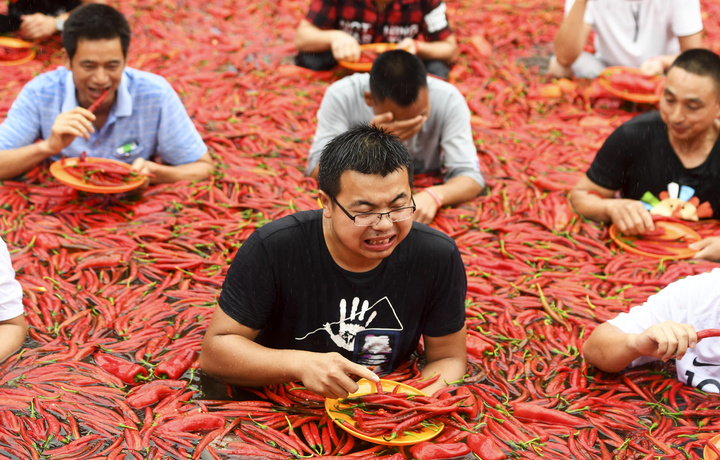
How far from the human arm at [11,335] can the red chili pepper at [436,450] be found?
1643 mm

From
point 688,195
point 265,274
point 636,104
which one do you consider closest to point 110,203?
point 265,274

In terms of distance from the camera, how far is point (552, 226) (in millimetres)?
4738

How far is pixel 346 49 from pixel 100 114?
2.35 m

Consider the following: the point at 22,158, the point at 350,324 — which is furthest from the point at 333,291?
the point at 22,158

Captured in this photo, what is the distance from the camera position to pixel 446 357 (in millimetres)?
3098

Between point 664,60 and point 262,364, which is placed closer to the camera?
point 262,364

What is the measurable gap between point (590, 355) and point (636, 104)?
4054mm

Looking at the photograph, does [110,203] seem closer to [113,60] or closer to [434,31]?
[113,60]

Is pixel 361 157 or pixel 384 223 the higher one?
pixel 361 157

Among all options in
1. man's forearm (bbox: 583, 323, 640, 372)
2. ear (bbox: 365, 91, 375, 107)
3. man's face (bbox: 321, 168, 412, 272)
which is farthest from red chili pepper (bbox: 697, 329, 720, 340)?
ear (bbox: 365, 91, 375, 107)

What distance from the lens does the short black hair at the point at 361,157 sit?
104 inches

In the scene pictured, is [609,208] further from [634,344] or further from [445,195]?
[634,344]

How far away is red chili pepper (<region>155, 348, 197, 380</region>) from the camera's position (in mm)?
3174

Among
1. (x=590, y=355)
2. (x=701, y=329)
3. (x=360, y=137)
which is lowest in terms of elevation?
(x=590, y=355)
